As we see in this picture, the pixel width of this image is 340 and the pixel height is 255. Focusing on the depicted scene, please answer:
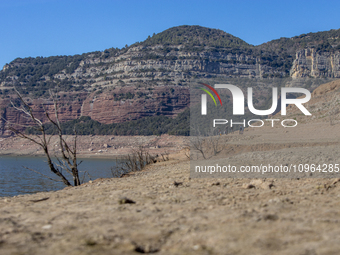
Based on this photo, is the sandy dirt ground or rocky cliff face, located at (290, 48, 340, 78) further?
rocky cliff face, located at (290, 48, 340, 78)

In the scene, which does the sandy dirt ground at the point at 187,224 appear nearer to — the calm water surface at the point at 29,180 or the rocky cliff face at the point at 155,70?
the calm water surface at the point at 29,180

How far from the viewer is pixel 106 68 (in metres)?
99.8

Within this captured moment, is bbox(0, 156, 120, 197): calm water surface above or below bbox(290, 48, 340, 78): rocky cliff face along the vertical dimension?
below

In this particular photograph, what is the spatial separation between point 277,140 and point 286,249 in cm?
1433

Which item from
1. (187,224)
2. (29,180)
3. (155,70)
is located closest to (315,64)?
(155,70)

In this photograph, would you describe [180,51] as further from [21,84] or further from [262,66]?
[21,84]

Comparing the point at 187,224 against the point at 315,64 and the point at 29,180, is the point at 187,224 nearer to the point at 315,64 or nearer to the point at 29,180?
the point at 29,180

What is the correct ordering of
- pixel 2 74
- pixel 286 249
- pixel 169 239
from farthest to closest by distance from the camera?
pixel 2 74 < pixel 169 239 < pixel 286 249

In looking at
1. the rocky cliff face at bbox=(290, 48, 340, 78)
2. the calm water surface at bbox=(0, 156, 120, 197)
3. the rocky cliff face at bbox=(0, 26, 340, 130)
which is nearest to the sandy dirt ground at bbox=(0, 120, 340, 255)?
the calm water surface at bbox=(0, 156, 120, 197)

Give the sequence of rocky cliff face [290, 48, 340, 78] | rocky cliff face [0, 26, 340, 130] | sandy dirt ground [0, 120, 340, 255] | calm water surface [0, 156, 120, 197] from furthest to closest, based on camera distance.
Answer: rocky cliff face [0, 26, 340, 130] → rocky cliff face [290, 48, 340, 78] → calm water surface [0, 156, 120, 197] → sandy dirt ground [0, 120, 340, 255]

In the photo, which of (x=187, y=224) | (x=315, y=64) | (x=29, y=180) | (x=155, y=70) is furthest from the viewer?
(x=155, y=70)

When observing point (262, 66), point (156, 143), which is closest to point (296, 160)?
point (156, 143)

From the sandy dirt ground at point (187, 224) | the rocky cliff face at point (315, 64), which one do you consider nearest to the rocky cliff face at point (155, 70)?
the rocky cliff face at point (315, 64)

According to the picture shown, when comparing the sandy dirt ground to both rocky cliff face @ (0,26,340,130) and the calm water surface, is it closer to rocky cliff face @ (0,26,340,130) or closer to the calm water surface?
the calm water surface
